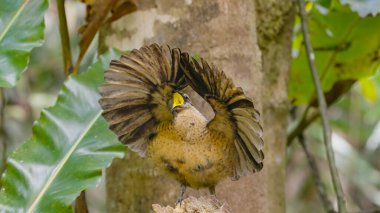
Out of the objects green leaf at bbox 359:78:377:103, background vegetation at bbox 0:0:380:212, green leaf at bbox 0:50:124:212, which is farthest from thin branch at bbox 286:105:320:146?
green leaf at bbox 0:50:124:212

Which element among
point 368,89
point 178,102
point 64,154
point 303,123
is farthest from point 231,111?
point 368,89

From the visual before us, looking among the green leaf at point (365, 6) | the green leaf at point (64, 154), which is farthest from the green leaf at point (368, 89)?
the green leaf at point (64, 154)

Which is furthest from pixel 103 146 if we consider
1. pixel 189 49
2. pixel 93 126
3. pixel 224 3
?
pixel 224 3

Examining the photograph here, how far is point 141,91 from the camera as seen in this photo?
104 centimetres

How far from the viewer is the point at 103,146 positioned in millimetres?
1487

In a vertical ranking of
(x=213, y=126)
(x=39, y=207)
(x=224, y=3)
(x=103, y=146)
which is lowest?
(x=39, y=207)

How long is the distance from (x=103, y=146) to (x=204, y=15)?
33 centimetres

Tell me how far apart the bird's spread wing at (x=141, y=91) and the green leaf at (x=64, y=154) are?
361 millimetres

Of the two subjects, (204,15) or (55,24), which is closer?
(204,15)

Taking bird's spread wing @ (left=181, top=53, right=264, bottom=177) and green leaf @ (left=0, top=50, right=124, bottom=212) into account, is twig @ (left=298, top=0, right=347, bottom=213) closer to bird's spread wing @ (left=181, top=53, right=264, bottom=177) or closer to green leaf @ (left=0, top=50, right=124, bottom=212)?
green leaf @ (left=0, top=50, right=124, bottom=212)

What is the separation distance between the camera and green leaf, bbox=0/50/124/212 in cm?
143

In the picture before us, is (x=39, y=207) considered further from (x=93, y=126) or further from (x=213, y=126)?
(x=213, y=126)

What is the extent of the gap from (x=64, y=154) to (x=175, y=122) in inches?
20.8

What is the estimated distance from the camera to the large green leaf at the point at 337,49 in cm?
214
